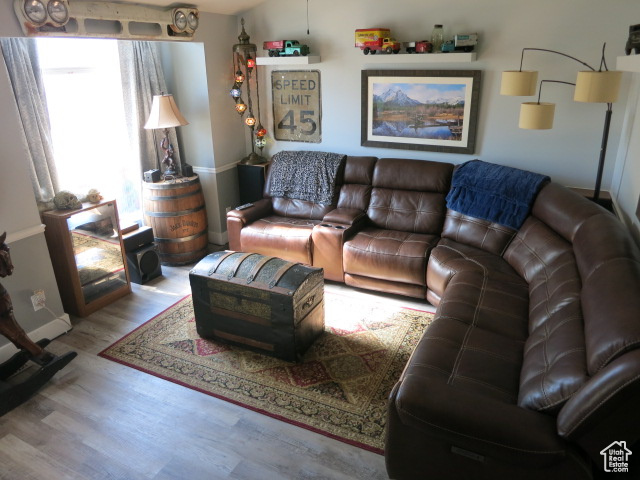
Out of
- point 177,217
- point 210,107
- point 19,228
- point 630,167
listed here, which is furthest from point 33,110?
point 630,167

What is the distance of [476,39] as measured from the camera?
3.62 meters

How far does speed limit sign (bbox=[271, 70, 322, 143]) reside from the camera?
177 inches

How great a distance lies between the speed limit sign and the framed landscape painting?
0.51m

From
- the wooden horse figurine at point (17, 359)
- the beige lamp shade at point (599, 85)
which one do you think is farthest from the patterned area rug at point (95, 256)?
the beige lamp shade at point (599, 85)

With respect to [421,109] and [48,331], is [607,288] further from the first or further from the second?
[48,331]

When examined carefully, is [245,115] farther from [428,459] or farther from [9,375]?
[428,459]

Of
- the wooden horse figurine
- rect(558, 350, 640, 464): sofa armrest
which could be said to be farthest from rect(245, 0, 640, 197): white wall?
the wooden horse figurine

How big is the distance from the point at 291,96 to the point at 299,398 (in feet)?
10.0

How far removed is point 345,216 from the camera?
156 inches

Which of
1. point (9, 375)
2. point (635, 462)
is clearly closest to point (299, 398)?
point (635, 462)

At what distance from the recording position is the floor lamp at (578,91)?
8.99 feet

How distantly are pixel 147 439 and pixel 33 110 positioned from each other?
2.51 metres

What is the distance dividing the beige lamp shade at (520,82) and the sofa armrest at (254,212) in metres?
2.34

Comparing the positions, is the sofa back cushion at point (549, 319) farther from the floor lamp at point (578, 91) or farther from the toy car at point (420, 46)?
the toy car at point (420, 46)
